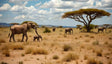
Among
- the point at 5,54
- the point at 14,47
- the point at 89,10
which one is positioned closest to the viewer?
the point at 5,54

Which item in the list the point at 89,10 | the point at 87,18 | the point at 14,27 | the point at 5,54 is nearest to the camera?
the point at 5,54

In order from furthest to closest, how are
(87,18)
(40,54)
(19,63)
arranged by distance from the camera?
(87,18) → (40,54) → (19,63)

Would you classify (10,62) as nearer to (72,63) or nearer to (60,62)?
(60,62)

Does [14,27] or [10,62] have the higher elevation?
[14,27]

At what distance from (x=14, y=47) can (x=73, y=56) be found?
531 centimetres

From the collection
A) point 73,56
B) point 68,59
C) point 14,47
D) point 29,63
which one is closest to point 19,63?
point 29,63

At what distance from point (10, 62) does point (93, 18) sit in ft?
93.2

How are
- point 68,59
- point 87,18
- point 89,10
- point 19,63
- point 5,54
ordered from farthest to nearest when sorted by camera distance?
1. point 87,18
2. point 89,10
3. point 5,54
4. point 68,59
5. point 19,63

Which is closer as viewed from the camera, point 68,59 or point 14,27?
point 68,59

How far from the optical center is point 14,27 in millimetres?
13102

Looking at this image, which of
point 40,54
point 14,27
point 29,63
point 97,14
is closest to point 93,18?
point 97,14

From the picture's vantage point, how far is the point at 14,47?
384 inches

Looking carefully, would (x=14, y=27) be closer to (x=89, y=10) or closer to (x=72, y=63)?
(x=72, y=63)

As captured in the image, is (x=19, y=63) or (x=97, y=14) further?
(x=97, y=14)
